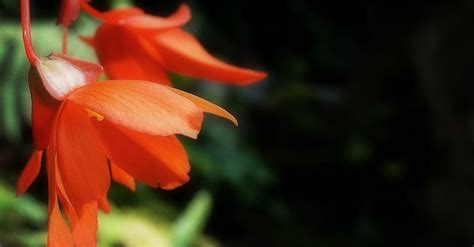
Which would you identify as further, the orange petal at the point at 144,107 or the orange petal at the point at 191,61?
the orange petal at the point at 191,61

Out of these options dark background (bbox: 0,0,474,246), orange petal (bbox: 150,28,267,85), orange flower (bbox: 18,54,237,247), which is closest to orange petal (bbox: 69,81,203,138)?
orange flower (bbox: 18,54,237,247)

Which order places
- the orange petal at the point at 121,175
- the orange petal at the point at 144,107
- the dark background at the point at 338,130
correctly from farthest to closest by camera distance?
the dark background at the point at 338,130
the orange petal at the point at 121,175
the orange petal at the point at 144,107

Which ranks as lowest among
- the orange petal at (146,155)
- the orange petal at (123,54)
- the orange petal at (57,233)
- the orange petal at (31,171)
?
the orange petal at (57,233)

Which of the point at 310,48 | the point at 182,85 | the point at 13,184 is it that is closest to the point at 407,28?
the point at 310,48

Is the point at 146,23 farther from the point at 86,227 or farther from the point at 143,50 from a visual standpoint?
the point at 86,227

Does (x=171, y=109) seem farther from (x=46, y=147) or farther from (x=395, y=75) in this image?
(x=395, y=75)

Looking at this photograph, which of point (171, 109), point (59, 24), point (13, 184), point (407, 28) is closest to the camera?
point (171, 109)

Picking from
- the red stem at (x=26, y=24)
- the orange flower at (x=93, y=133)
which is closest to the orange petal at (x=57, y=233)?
the orange flower at (x=93, y=133)

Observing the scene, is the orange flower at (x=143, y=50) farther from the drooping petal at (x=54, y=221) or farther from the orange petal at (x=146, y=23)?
the drooping petal at (x=54, y=221)

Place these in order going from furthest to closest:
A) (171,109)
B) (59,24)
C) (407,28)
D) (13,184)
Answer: (407,28), (13,184), (59,24), (171,109)
